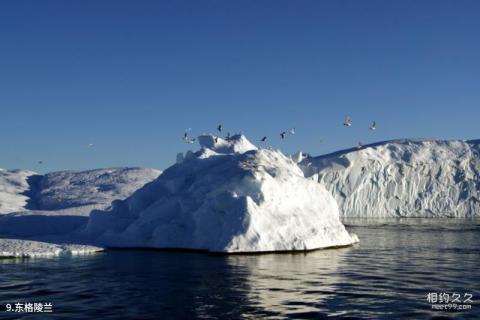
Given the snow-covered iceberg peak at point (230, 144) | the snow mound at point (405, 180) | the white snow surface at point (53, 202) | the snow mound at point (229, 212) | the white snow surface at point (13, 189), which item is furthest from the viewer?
the snow mound at point (405, 180)

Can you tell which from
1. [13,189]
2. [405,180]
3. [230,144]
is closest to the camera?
[230,144]

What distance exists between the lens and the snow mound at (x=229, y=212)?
117 feet

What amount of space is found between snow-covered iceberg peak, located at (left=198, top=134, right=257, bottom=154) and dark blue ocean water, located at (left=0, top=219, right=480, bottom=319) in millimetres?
19963

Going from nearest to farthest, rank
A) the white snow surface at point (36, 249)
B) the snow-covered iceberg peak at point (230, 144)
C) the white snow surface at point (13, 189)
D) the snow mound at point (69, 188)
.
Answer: the white snow surface at point (36, 249)
the snow-covered iceberg peak at point (230, 144)
the white snow surface at point (13, 189)
the snow mound at point (69, 188)

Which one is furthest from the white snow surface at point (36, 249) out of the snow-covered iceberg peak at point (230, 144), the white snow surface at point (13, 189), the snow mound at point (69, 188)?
the white snow surface at point (13, 189)

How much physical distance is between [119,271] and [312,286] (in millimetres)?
10295

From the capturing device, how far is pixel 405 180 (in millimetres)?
88625

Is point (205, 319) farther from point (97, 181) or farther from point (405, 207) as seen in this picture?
point (405, 207)

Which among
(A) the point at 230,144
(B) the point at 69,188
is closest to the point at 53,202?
(B) the point at 69,188

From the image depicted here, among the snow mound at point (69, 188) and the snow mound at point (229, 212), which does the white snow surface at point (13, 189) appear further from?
the snow mound at point (229, 212)

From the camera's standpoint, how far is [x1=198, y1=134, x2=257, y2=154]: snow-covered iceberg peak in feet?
177

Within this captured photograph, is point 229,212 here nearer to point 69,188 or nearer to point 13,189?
point 69,188

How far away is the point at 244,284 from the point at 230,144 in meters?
33.0

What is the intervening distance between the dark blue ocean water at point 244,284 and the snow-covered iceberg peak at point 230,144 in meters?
20.0
